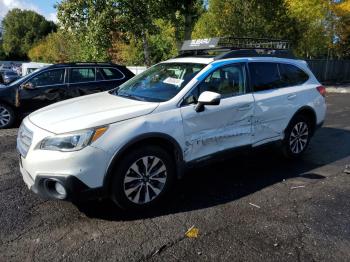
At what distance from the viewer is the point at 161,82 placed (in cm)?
500

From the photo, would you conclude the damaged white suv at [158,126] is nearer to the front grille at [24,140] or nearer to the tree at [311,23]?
the front grille at [24,140]

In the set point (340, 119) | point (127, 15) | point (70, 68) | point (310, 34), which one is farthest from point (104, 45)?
point (310, 34)

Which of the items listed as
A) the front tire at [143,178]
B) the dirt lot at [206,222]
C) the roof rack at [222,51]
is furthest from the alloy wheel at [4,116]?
the front tire at [143,178]

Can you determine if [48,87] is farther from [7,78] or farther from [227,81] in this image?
[7,78]

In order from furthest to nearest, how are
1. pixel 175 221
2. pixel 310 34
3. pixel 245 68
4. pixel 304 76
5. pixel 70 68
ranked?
pixel 310 34 → pixel 70 68 → pixel 304 76 → pixel 245 68 → pixel 175 221

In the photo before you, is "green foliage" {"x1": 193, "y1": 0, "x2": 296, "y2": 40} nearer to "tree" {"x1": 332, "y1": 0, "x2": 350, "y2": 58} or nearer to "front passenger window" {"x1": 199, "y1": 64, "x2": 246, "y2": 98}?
"tree" {"x1": 332, "y1": 0, "x2": 350, "y2": 58}

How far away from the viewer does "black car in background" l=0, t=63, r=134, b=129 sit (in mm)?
9305

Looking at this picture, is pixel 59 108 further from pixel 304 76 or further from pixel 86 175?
pixel 304 76

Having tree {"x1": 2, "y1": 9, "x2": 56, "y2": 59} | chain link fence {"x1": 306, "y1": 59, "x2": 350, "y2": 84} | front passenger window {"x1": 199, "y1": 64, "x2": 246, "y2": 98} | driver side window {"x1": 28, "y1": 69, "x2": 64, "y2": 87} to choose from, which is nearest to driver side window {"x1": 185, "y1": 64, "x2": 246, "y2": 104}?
front passenger window {"x1": 199, "y1": 64, "x2": 246, "y2": 98}

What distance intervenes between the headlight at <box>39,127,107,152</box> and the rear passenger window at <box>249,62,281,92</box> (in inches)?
96.8

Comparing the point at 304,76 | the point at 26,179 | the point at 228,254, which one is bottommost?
the point at 228,254

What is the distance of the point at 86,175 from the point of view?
3807 millimetres

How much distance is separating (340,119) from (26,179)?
8.43m

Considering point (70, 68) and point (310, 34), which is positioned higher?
point (310, 34)
